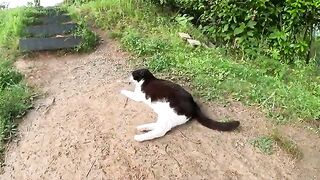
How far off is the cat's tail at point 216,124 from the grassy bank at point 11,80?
184cm

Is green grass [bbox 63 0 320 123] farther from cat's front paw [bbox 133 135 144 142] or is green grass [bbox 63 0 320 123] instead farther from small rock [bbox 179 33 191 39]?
cat's front paw [bbox 133 135 144 142]

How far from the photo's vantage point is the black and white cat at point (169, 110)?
4.30 meters

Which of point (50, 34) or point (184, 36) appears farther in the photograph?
point (184, 36)

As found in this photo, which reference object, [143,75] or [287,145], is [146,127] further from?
[287,145]

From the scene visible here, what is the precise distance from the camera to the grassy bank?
15.4 ft

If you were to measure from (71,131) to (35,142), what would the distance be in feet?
1.16

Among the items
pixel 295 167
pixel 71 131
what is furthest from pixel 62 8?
pixel 295 167

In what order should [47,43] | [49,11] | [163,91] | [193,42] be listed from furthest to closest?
[49,11]
[193,42]
[47,43]
[163,91]

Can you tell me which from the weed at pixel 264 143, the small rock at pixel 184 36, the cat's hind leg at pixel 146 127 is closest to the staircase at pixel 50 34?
the small rock at pixel 184 36

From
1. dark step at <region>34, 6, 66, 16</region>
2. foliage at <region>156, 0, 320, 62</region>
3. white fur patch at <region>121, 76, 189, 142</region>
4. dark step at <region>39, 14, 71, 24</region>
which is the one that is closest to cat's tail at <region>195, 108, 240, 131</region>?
white fur patch at <region>121, 76, 189, 142</region>

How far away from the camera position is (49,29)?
666 centimetres

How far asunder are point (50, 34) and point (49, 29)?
0.15 meters

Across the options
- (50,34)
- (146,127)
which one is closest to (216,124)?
(146,127)

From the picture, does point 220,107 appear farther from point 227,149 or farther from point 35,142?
point 35,142
